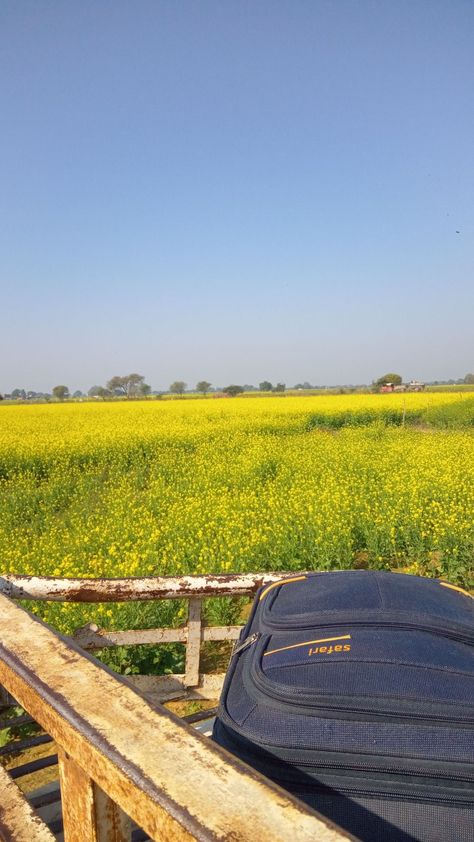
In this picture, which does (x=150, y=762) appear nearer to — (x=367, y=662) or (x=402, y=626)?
(x=367, y=662)

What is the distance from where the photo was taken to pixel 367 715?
1.09 m


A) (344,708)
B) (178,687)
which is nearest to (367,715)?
(344,708)

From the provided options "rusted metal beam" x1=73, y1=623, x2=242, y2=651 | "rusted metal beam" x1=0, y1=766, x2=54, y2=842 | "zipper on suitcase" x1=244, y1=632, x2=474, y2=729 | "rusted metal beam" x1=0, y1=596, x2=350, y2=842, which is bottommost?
"rusted metal beam" x1=73, y1=623, x2=242, y2=651

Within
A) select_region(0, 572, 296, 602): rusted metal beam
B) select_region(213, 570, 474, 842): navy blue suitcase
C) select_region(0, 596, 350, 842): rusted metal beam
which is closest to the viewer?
select_region(0, 596, 350, 842): rusted metal beam

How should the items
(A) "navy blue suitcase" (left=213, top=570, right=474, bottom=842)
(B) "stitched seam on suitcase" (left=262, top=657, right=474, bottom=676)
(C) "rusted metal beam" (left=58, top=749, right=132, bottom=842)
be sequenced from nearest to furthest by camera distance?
(C) "rusted metal beam" (left=58, top=749, right=132, bottom=842)
(A) "navy blue suitcase" (left=213, top=570, right=474, bottom=842)
(B) "stitched seam on suitcase" (left=262, top=657, right=474, bottom=676)

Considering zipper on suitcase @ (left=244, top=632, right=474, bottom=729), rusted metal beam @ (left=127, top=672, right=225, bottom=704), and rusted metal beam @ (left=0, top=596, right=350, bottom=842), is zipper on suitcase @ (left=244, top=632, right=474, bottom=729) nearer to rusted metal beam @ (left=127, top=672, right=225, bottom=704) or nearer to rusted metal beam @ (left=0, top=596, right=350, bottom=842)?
rusted metal beam @ (left=0, top=596, right=350, bottom=842)

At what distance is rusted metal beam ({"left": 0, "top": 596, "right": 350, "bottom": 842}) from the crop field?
307 centimetres

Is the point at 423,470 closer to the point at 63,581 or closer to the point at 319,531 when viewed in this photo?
the point at 319,531

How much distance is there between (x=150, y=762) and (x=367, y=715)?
0.61 m

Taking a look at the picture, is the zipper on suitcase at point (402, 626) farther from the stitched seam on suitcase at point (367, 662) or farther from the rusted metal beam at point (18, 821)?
the rusted metal beam at point (18, 821)

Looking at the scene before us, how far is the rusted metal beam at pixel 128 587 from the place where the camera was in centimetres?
198

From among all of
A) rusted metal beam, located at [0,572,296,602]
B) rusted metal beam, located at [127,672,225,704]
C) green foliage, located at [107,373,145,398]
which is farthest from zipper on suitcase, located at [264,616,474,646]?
green foliage, located at [107,373,145,398]

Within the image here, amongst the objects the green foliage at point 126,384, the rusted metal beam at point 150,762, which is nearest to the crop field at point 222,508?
the rusted metal beam at point 150,762

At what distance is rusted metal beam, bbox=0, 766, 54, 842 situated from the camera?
89 cm
